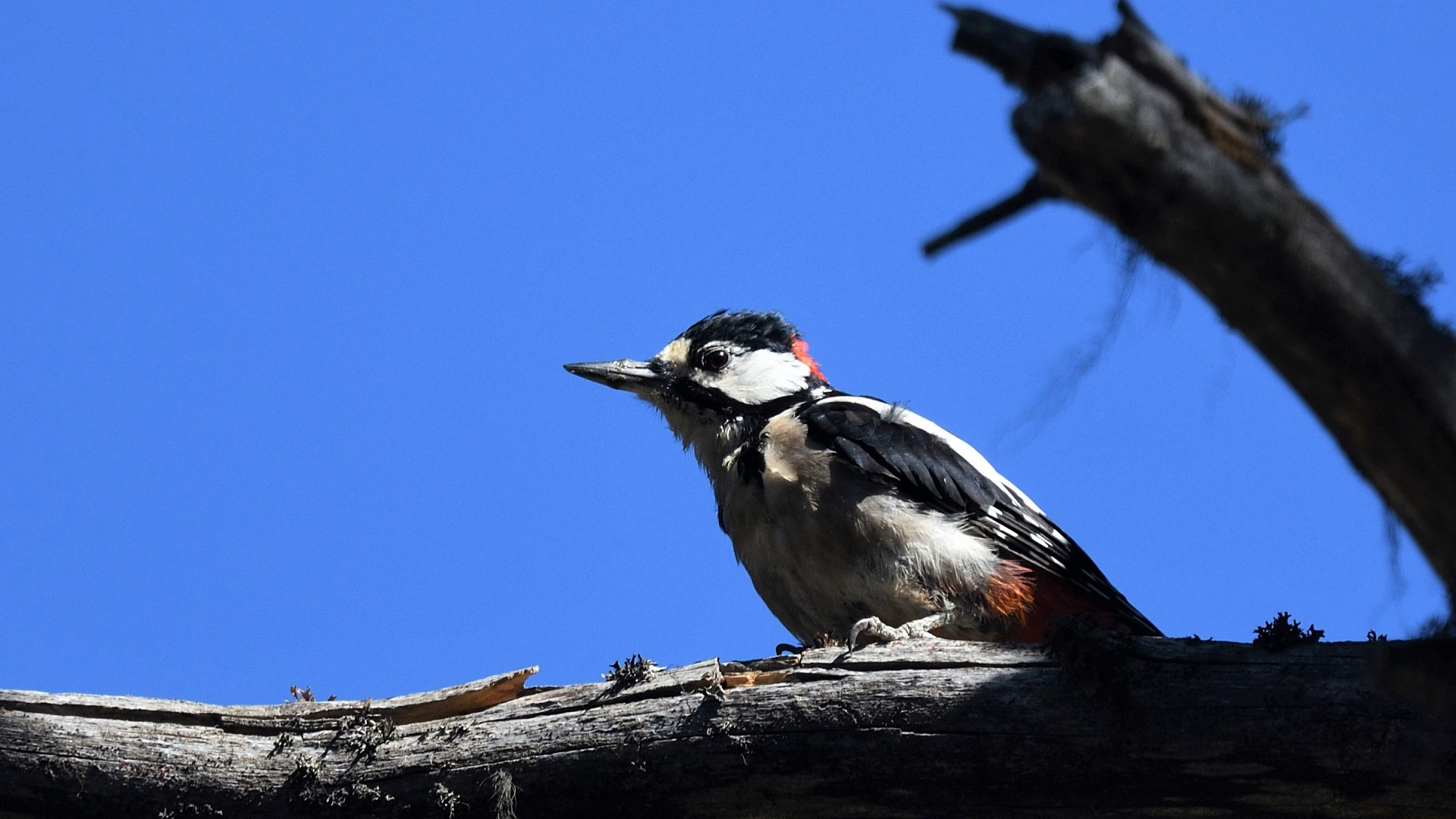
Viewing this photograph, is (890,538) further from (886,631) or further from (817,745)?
(817,745)

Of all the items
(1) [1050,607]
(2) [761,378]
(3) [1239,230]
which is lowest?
(3) [1239,230]

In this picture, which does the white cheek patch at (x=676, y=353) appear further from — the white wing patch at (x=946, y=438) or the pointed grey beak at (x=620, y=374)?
the white wing patch at (x=946, y=438)

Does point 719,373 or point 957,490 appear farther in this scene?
point 719,373

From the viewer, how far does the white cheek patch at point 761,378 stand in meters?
6.41

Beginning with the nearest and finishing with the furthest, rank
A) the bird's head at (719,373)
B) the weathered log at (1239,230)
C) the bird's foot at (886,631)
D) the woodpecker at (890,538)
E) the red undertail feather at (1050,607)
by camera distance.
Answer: the weathered log at (1239,230) → the bird's foot at (886,631) → the woodpecker at (890,538) → the red undertail feather at (1050,607) → the bird's head at (719,373)

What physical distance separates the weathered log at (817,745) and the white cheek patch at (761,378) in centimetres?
225

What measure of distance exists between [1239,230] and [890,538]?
3231mm

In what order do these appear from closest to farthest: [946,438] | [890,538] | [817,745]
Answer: [817,745]
[890,538]
[946,438]

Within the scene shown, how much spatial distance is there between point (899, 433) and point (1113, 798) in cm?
217

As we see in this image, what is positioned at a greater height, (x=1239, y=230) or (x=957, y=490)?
(x=957, y=490)

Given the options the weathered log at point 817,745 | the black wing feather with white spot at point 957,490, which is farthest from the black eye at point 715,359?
the weathered log at point 817,745

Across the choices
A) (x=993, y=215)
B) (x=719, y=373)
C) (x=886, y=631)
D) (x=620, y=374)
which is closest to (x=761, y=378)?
(x=719, y=373)

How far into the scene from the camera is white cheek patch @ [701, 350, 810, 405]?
21.0 ft

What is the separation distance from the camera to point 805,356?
22.8 feet
